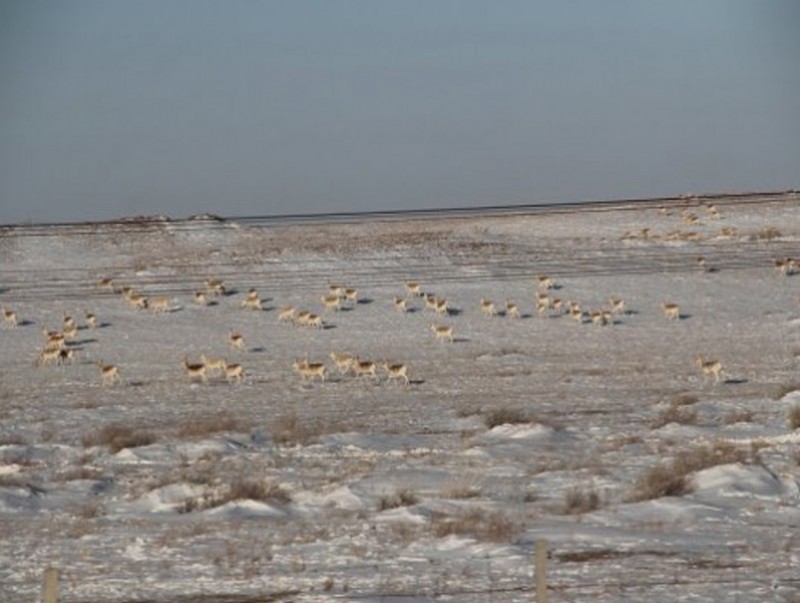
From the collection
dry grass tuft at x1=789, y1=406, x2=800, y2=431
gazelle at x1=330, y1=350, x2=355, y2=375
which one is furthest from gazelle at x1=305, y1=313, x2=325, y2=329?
dry grass tuft at x1=789, y1=406, x2=800, y2=431

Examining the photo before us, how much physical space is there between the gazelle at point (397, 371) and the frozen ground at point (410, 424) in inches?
9.4

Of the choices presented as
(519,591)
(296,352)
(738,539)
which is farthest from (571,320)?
(519,591)

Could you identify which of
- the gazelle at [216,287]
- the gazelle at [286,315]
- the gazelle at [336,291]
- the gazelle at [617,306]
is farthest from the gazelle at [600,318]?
the gazelle at [216,287]

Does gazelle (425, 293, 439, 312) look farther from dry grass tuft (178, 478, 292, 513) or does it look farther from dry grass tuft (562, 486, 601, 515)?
dry grass tuft (562, 486, 601, 515)

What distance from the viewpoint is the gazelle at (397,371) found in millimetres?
41781

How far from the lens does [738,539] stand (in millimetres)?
22656

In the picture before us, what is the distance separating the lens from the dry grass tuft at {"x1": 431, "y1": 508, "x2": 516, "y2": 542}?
22406 mm

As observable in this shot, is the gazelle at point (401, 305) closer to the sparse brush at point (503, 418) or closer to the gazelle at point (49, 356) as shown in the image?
the gazelle at point (49, 356)

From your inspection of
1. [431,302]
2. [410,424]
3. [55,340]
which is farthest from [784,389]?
[55,340]

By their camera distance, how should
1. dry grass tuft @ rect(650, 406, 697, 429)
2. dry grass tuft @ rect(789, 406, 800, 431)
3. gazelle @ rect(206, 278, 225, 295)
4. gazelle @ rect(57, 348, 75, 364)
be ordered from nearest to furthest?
dry grass tuft @ rect(789, 406, 800, 431) < dry grass tuft @ rect(650, 406, 697, 429) < gazelle @ rect(57, 348, 75, 364) < gazelle @ rect(206, 278, 225, 295)

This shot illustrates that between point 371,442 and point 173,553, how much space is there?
9.95 metres

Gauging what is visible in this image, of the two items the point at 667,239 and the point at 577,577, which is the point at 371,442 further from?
the point at 667,239

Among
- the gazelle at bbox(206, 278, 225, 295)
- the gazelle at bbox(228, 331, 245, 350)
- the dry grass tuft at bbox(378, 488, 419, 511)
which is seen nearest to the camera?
the dry grass tuft at bbox(378, 488, 419, 511)

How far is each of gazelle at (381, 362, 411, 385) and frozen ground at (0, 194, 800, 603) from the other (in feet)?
0.78
